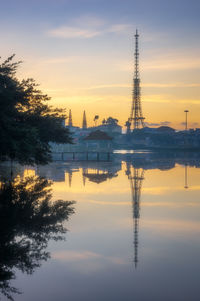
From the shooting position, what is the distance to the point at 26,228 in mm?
12578

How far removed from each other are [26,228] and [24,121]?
1503 centimetres

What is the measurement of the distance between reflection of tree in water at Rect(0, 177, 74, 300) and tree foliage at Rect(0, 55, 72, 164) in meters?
2.94

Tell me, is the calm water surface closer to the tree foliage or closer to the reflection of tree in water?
the reflection of tree in water

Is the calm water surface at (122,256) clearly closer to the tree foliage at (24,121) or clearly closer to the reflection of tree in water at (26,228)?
the reflection of tree in water at (26,228)

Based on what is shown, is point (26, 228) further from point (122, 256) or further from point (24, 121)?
point (24, 121)

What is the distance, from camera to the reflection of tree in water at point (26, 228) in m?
9.17

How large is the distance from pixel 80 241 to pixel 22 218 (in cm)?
328

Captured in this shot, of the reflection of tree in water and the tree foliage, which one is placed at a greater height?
the tree foliage

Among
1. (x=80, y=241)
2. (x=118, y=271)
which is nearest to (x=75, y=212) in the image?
(x=80, y=241)

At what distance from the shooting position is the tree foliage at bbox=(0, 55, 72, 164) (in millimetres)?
21609

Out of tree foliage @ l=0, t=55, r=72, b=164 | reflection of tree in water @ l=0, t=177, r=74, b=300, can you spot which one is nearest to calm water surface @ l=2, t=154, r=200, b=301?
reflection of tree in water @ l=0, t=177, r=74, b=300

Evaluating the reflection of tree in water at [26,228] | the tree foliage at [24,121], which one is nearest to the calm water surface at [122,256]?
the reflection of tree in water at [26,228]

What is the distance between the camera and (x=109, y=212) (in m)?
16.3

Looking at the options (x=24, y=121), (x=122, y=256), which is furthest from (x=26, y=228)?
(x=24, y=121)
